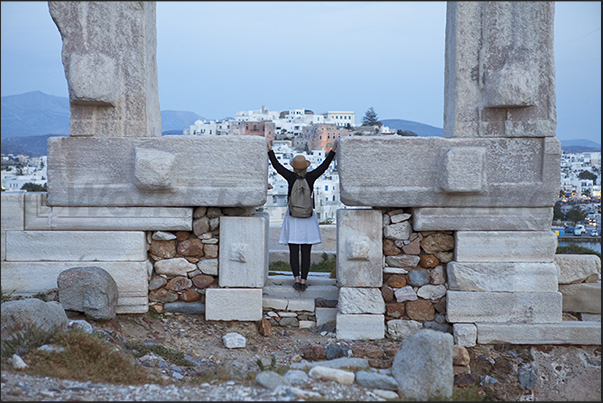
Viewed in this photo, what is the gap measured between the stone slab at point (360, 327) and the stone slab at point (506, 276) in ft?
2.68

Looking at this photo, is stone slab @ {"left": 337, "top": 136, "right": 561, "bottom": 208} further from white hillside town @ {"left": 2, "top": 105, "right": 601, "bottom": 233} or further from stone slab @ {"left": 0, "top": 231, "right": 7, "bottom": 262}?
stone slab @ {"left": 0, "top": 231, "right": 7, "bottom": 262}

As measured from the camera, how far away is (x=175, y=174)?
5125 mm

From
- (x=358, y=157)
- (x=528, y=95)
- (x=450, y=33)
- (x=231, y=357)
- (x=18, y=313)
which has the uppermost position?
(x=450, y=33)

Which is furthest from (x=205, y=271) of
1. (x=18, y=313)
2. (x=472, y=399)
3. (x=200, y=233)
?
(x=472, y=399)

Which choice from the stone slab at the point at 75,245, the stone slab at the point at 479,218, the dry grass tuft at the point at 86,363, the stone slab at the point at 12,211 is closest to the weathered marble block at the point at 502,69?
the stone slab at the point at 479,218

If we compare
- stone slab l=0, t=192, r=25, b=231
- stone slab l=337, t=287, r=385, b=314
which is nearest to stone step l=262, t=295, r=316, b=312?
stone slab l=337, t=287, r=385, b=314

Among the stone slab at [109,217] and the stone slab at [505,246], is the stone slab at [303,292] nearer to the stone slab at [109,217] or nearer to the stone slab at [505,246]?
the stone slab at [109,217]

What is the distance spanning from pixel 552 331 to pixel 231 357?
2888mm

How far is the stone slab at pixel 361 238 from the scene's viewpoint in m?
5.15

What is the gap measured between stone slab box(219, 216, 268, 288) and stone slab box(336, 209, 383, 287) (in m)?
0.75

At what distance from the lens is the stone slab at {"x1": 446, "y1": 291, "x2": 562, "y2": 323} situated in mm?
5016

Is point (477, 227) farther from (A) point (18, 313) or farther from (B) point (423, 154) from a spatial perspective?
(A) point (18, 313)

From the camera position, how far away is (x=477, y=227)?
5.07 metres

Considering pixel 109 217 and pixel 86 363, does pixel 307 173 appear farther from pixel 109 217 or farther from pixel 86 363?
pixel 86 363
